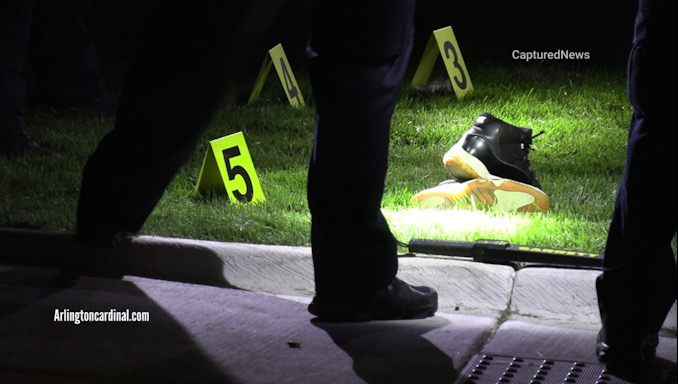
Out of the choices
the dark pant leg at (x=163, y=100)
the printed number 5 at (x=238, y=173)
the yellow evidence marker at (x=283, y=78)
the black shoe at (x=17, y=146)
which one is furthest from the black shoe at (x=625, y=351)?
the yellow evidence marker at (x=283, y=78)

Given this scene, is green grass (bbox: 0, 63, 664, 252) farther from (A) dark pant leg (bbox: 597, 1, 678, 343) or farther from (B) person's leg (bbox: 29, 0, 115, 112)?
(A) dark pant leg (bbox: 597, 1, 678, 343)

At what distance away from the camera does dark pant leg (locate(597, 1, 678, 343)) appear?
5.59 feet

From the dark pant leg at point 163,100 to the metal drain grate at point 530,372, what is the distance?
1050 millimetres

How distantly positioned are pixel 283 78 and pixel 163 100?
3998 millimetres

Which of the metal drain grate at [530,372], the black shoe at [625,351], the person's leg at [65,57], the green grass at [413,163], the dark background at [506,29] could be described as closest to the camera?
the black shoe at [625,351]

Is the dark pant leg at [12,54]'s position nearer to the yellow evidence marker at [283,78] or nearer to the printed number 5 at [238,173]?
Answer: the printed number 5 at [238,173]

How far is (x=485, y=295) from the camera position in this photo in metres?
3.45

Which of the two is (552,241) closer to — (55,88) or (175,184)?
(175,184)

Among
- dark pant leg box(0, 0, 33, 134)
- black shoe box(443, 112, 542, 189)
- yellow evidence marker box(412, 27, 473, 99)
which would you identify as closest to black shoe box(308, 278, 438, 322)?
black shoe box(443, 112, 542, 189)

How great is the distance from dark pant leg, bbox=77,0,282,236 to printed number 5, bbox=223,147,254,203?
4.19 feet

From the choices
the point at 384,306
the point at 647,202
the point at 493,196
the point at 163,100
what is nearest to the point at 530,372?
the point at 384,306

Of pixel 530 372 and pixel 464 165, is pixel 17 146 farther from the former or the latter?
pixel 530 372

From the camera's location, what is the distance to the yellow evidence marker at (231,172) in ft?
15.2

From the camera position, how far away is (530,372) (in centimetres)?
280
